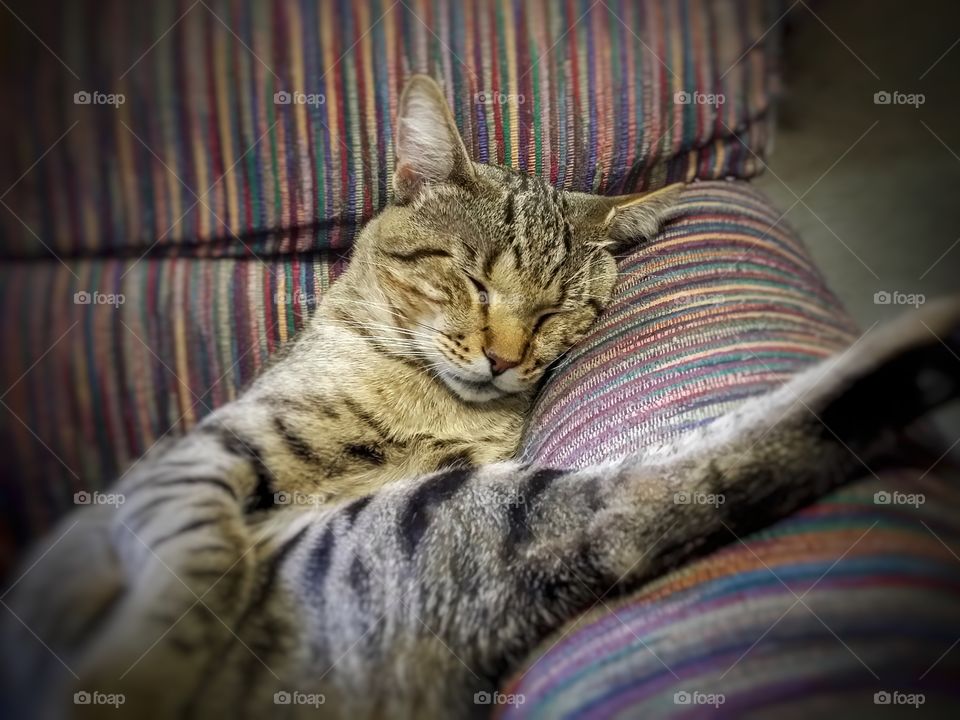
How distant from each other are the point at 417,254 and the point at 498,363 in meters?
0.17

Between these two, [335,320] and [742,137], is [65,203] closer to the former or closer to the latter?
[335,320]

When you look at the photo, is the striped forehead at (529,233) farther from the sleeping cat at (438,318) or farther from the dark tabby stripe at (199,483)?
the dark tabby stripe at (199,483)

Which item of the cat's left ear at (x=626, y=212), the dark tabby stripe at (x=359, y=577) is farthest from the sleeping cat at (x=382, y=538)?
the cat's left ear at (x=626, y=212)

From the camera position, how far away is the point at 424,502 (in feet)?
2.34

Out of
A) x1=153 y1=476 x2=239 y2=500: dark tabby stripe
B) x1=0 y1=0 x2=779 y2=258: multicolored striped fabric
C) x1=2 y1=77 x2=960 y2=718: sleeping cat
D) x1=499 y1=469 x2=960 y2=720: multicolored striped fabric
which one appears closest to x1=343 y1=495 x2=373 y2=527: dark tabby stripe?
x1=2 y1=77 x2=960 y2=718: sleeping cat

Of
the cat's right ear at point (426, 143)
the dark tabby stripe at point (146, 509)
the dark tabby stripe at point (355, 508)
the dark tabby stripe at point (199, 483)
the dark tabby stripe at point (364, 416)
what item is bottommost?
the dark tabby stripe at point (355, 508)

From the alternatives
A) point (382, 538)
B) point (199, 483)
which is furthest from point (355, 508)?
point (199, 483)

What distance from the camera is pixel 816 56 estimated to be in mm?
776

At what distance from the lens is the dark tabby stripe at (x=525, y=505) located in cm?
67

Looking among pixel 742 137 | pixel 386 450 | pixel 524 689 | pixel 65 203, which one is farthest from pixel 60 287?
pixel 742 137

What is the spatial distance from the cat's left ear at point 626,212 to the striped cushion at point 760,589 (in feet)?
0.50

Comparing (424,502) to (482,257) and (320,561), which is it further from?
(482,257)

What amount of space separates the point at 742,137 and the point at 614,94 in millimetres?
168

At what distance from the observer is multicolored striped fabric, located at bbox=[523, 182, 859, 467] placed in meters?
0.70
